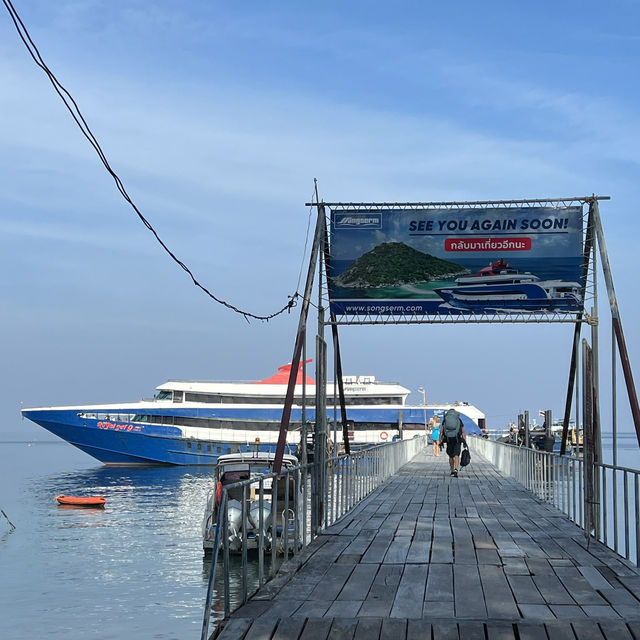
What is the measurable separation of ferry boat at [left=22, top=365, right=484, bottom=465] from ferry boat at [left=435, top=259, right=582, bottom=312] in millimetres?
54946

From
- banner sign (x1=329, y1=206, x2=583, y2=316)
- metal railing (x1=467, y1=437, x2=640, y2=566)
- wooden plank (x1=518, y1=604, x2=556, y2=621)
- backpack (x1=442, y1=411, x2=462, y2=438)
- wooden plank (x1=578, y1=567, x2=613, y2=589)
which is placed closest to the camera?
wooden plank (x1=518, y1=604, x2=556, y2=621)

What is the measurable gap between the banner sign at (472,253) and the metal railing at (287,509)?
142 inches

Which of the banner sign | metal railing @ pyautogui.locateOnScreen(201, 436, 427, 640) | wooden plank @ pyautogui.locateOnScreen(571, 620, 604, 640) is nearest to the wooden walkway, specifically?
wooden plank @ pyautogui.locateOnScreen(571, 620, 604, 640)

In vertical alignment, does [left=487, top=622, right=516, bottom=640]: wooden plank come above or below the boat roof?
below

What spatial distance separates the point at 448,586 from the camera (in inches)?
329

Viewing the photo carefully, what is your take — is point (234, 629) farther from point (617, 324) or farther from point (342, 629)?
point (617, 324)

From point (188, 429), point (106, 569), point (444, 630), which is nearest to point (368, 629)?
point (444, 630)

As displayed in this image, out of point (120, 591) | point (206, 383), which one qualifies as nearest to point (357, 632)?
point (120, 591)

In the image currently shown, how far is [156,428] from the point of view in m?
74.9

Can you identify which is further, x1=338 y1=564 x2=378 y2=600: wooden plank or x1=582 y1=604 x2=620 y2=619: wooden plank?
x1=338 y1=564 x2=378 y2=600: wooden plank

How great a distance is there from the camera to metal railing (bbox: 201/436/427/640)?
721 centimetres

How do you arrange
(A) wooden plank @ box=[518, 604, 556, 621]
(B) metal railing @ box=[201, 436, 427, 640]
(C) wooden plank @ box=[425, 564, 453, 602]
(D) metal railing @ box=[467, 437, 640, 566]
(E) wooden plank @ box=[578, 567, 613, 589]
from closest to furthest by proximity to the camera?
1. (A) wooden plank @ box=[518, 604, 556, 621]
2. (B) metal railing @ box=[201, 436, 427, 640]
3. (C) wooden plank @ box=[425, 564, 453, 602]
4. (E) wooden plank @ box=[578, 567, 613, 589]
5. (D) metal railing @ box=[467, 437, 640, 566]

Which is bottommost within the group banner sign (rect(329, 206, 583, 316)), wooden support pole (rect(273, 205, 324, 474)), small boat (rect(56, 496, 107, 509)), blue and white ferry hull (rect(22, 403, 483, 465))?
small boat (rect(56, 496, 107, 509))

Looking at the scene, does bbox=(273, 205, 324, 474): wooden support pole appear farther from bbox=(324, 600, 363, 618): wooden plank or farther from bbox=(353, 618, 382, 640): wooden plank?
bbox=(353, 618, 382, 640): wooden plank
